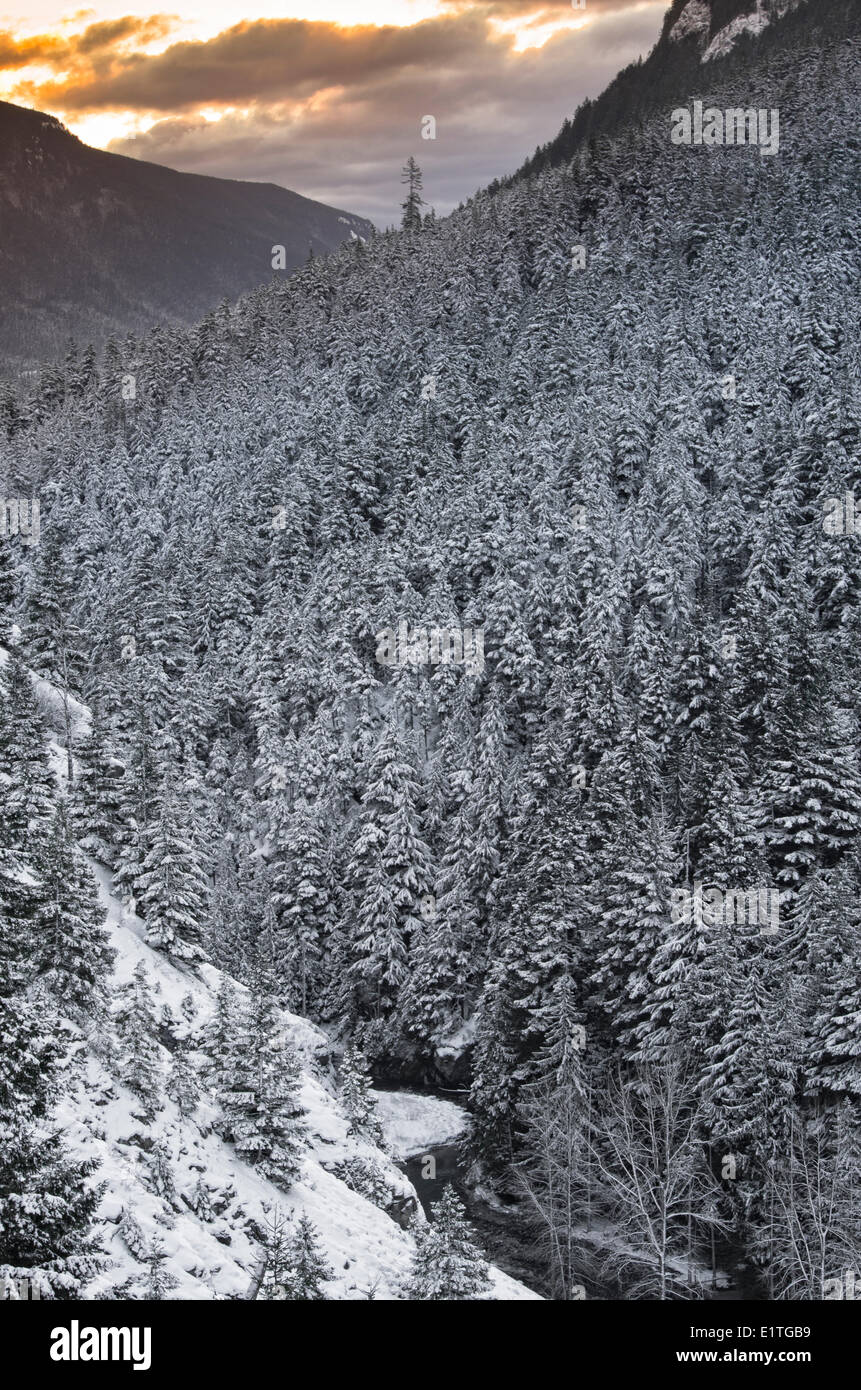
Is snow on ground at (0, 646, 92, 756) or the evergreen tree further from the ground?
snow on ground at (0, 646, 92, 756)

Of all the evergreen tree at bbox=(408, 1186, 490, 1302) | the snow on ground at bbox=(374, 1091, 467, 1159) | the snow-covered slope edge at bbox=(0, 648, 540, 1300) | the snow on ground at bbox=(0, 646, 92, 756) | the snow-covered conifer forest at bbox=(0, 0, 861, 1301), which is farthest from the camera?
the snow on ground at bbox=(0, 646, 92, 756)

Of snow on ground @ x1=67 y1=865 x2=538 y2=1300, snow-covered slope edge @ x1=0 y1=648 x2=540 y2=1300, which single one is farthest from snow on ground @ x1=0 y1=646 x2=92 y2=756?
snow-covered slope edge @ x1=0 y1=648 x2=540 y2=1300

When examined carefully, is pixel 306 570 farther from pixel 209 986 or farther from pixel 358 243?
pixel 358 243

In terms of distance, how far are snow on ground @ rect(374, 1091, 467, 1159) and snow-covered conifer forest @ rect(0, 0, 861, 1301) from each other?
0.87 feet

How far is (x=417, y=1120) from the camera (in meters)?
48.3

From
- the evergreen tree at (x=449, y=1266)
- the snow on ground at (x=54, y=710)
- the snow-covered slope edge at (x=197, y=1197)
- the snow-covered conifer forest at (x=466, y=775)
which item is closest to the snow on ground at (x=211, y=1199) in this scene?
the snow-covered slope edge at (x=197, y=1197)

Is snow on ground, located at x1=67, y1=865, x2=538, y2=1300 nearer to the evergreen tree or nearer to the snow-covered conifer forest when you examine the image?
the snow-covered conifer forest

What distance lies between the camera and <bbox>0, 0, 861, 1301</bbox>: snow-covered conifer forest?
24906 millimetres

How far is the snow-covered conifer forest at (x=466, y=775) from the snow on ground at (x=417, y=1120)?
0.26m

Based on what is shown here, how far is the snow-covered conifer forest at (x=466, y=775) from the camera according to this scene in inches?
981

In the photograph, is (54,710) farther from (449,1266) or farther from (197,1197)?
(449,1266)
